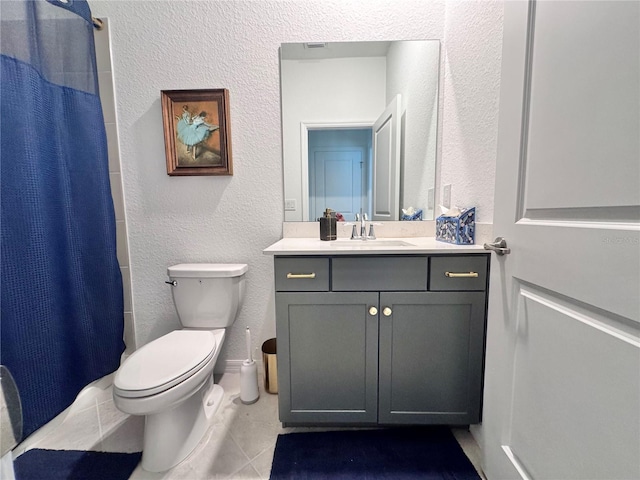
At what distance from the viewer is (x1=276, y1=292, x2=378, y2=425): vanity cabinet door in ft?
3.85

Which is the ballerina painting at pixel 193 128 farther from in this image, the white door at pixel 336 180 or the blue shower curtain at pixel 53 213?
the white door at pixel 336 180

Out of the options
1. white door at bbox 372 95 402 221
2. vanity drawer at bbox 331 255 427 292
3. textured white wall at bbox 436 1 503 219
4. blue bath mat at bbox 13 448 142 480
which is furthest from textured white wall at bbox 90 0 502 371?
blue bath mat at bbox 13 448 142 480

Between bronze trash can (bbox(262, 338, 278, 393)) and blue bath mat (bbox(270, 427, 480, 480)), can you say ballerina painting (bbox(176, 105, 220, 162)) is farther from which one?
blue bath mat (bbox(270, 427, 480, 480))

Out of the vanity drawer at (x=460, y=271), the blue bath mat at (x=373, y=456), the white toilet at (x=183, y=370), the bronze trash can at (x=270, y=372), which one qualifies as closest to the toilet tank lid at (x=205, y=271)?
the white toilet at (x=183, y=370)

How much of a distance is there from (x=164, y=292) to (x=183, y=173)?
2.44 feet

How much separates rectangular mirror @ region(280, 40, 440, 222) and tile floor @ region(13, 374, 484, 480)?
108 cm

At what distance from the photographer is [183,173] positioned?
1616mm

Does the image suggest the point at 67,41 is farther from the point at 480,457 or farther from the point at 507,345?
the point at 480,457

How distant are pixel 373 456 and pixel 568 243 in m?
1.10

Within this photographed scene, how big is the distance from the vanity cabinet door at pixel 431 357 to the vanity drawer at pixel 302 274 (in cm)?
27

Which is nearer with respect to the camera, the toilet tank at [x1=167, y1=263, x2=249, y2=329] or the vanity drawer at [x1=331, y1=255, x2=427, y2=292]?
the vanity drawer at [x1=331, y1=255, x2=427, y2=292]

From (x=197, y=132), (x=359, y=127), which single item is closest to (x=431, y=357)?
(x=359, y=127)

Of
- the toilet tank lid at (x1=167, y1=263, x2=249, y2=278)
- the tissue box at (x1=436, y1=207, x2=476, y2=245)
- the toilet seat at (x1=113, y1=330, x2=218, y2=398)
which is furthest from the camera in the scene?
the toilet tank lid at (x1=167, y1=263, x2=249, y2=278)

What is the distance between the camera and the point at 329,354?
1.19 meters
